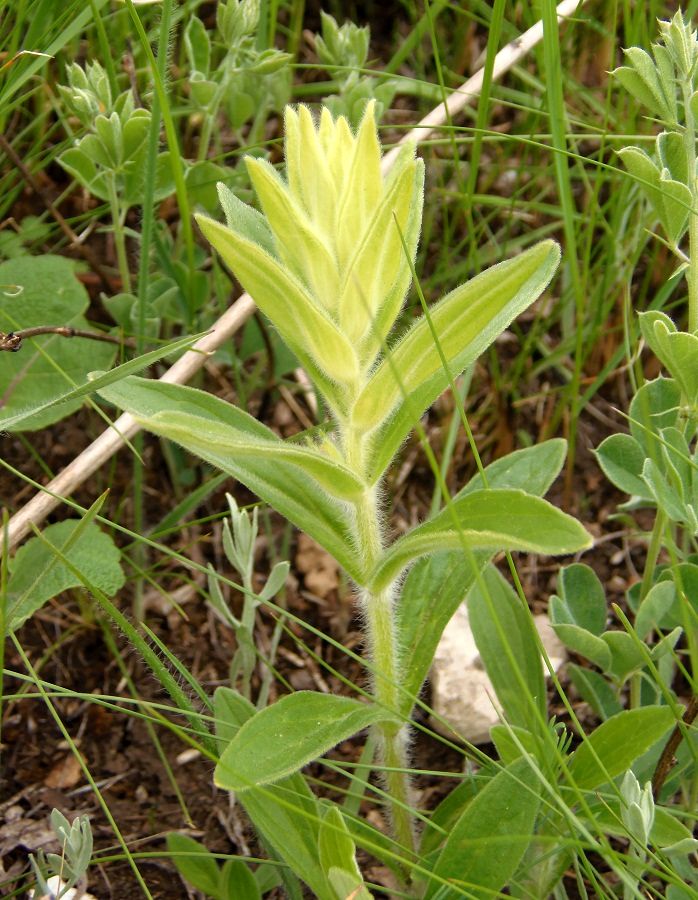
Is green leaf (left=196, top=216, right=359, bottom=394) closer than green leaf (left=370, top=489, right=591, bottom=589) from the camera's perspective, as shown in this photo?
No

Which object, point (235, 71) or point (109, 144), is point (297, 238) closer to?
point (109, 144)

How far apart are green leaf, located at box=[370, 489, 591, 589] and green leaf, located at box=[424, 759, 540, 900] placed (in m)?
0.37

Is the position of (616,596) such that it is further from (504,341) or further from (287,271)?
(287,271)

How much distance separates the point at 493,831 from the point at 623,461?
0.72 m

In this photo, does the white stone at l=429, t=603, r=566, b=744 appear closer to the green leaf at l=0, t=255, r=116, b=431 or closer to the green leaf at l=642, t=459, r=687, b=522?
the green leaf at l=642, t=459, r=687, b=522

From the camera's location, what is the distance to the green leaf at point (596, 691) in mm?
2045

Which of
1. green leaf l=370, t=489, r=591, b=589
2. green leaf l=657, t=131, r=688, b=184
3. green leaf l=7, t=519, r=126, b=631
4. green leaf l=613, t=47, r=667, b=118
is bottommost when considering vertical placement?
green leaf l=7, t=519, r=126, b=631

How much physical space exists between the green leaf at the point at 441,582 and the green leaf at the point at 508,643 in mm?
84

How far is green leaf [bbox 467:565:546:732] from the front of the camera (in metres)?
1.95

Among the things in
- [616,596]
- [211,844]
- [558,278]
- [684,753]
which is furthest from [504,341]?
[211,844]

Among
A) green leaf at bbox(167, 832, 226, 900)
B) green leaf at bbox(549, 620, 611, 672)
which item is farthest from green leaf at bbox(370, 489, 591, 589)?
green leaf at bbox(167, 832, 226, 900)

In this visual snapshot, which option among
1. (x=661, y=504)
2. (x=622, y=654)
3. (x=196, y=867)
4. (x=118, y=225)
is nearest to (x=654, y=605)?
(x=622, y=654)

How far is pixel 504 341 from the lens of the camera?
2.93 m

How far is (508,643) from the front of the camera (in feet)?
6.38
